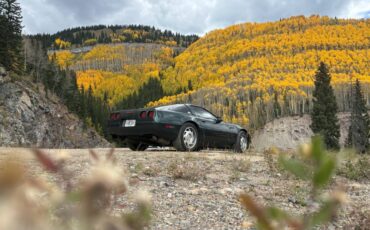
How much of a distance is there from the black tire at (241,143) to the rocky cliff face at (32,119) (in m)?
25.5

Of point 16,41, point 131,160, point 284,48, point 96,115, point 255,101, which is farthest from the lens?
point 284,48

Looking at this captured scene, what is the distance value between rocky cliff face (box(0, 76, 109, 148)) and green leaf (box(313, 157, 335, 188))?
34.4 metres

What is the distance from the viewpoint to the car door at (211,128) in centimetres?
982

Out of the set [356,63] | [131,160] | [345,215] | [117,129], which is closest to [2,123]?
[117,129]

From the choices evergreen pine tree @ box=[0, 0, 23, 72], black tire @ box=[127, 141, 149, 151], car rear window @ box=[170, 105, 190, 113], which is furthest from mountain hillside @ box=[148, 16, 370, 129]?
car rear window @ box=[170, 105, 190, 113]

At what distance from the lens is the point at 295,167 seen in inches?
27.9

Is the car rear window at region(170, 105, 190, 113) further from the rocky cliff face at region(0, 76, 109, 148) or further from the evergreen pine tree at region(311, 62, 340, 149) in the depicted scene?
the evergreen pine tree at region(311, 62, 340, 149)

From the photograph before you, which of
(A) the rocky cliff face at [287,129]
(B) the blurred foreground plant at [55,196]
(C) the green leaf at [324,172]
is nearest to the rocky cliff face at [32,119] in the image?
(B) the blurred foreground plant at [55,196]

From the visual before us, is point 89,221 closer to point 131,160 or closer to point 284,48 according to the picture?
point 131,160

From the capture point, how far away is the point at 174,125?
905cm

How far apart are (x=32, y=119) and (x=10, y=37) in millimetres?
12657

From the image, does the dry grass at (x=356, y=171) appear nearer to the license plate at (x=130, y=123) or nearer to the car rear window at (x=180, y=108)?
the car rear window at (x=180, y=108)

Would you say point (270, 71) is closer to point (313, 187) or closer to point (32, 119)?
point (32, 119)

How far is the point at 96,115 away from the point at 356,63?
11106cm
